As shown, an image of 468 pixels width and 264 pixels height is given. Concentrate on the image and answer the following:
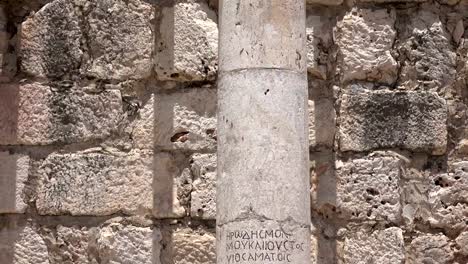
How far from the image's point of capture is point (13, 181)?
5.79 meters

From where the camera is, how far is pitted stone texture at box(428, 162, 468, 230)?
19.0ft

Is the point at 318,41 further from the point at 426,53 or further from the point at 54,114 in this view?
the point at 54,114

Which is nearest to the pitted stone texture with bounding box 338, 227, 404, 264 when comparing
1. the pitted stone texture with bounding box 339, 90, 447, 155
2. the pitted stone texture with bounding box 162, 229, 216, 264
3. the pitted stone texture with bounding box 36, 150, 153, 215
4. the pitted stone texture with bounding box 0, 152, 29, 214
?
the pitted stone texture with bounding box 339, 90, 447, 155

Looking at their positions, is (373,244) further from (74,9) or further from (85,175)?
(74,9)

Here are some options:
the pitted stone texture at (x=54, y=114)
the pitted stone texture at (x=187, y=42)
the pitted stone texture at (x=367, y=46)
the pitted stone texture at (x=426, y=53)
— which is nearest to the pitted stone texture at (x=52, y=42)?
the pitted stone texture at (x=54, y=114)

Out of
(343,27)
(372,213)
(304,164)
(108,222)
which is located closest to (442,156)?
(372,213)

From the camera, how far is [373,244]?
18.7 ft

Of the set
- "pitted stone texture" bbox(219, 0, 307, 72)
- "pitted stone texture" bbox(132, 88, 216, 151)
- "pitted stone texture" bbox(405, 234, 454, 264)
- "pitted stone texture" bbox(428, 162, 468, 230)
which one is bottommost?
"pitted stone texture" bbox(405, 234, 454, 264)

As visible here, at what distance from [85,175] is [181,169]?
1.95ft

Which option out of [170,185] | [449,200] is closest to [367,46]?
[449,200]

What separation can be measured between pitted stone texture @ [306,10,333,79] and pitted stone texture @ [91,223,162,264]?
144 cm

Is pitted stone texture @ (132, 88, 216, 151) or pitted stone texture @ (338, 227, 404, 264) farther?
pitted stone texture @ (132, 88, 216, 151)

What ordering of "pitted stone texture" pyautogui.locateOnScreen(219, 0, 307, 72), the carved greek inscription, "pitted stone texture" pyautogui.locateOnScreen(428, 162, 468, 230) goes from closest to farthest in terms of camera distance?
the carved greek inscription
"pitted stone texture" pyautogui.locateOnScreen(219, 0, 307, 72)
"pitted stone texture" pyautogui.locateOnScreen(428, 162, 468, 230)

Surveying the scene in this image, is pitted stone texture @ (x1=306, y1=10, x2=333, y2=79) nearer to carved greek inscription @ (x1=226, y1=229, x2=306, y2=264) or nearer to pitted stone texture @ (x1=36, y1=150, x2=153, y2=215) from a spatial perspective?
pitted stone texture @ (x1=36, y1=150, x2=153, y2=215)
